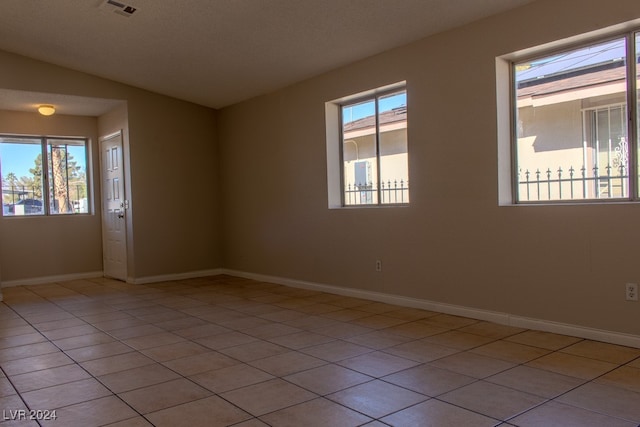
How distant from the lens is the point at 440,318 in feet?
13.6

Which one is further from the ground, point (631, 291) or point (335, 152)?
point (335, 152)

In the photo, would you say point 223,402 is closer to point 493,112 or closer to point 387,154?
point 493,112

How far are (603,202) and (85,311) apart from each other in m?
4.67

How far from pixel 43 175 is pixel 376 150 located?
197 inches

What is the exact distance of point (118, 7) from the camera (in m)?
4.29

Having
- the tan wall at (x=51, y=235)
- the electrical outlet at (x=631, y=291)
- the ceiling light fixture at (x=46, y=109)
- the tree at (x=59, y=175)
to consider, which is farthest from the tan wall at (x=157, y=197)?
the electrical outlet at (x=631, y=291)

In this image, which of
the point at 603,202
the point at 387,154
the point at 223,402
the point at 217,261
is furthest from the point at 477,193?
the point at 217,261

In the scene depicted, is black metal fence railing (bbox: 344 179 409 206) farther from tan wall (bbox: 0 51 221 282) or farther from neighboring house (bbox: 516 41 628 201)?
tan wall (bbox: 0 51 221 282)

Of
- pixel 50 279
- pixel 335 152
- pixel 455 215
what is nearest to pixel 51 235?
pixel 50 279

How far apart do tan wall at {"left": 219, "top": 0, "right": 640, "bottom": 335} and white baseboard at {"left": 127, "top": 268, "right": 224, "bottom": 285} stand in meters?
1.40

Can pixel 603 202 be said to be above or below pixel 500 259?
above

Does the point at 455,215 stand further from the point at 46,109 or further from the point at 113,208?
the point at 46,109

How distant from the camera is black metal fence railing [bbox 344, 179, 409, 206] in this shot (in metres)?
4.88

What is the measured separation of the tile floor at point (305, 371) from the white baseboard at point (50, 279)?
232 centimetres
